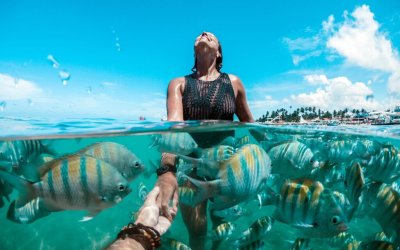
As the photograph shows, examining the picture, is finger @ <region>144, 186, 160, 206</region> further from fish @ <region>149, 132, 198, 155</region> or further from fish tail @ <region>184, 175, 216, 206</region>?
fish @ <region>149, 132, 198, 155</region>

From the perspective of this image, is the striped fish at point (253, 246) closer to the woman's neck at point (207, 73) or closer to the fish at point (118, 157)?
the fish at point (118, 157)

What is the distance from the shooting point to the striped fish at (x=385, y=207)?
3475mm

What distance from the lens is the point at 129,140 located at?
10.2 meters

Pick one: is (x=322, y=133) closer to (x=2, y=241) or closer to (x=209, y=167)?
(x=209, y=167)

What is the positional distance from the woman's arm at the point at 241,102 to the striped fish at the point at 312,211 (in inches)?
91.0

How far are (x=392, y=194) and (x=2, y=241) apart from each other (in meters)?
12.2

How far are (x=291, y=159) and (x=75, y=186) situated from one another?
2545mm

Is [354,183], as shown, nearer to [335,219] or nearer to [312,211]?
[335,219]

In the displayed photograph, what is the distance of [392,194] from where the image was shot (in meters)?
3.61

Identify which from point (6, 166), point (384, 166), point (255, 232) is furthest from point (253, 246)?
point (6, 166)

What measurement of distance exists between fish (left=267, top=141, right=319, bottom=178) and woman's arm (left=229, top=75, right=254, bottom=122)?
148 centimetres

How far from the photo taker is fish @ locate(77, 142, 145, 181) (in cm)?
344

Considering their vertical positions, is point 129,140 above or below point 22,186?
below

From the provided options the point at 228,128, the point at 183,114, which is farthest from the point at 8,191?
the point at 228,128
